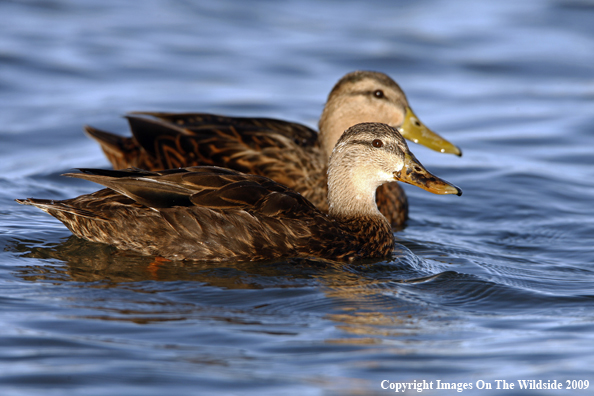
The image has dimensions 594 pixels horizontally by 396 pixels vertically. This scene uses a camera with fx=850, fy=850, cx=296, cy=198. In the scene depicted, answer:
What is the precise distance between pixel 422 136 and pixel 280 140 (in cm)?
173

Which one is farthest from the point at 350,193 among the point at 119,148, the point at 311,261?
the point at 119,148

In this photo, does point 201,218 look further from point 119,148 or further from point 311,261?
point 119,148

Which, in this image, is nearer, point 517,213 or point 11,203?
point 11,203

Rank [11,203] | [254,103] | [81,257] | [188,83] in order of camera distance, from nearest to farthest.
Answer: [81,257], [11,203], [254,103], [188,83]

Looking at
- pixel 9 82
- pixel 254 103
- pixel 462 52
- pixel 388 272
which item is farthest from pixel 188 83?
pixel 388 272

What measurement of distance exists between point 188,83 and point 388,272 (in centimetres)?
828

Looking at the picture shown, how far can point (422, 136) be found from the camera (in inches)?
385

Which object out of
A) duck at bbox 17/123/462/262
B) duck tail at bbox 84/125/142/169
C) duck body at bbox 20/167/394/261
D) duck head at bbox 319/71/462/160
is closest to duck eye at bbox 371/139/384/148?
duck at bbox 17/123/462/262

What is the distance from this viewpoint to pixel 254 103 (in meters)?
13.6

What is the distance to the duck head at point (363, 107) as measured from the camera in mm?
9602

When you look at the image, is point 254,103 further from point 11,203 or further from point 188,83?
point 11,203

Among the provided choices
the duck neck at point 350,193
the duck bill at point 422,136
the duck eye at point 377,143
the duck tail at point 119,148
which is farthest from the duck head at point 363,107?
the duck tail at point 119,148

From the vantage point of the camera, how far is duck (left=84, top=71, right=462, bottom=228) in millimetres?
9039

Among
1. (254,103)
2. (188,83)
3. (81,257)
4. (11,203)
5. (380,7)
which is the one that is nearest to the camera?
(81,257)
